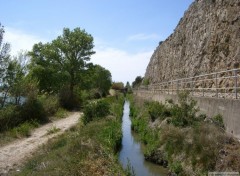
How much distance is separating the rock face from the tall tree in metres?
11.2

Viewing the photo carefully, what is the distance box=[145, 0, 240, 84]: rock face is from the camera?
2099 centimetres

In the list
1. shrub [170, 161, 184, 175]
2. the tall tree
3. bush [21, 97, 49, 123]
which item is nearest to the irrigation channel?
shrub [170, 161, 184, 175]

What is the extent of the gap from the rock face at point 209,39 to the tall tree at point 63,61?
11245 mm

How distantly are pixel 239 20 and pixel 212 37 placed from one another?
15.4 feet

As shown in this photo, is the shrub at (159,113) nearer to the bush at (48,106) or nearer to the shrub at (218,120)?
the shrub at (218,120)

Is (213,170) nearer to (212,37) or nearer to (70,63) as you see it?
(212,37)

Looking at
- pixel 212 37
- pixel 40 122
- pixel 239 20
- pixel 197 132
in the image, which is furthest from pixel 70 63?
pixel 197 132

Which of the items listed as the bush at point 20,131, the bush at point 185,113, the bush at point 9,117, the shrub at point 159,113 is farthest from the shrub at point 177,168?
the bush at point 9,117

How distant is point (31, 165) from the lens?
11.5m

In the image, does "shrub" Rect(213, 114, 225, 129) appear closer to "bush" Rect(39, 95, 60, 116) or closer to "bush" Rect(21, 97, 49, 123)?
"bush" Rect(21, 97, 49, 123)

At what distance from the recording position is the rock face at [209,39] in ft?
68.9

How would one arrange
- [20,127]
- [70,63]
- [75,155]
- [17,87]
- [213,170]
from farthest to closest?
[70,63]
[17,87]
[20,127]
[75,155]
[213,170]

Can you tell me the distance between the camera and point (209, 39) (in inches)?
1019

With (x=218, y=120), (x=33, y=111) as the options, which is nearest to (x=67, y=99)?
(x=33, y=111)
